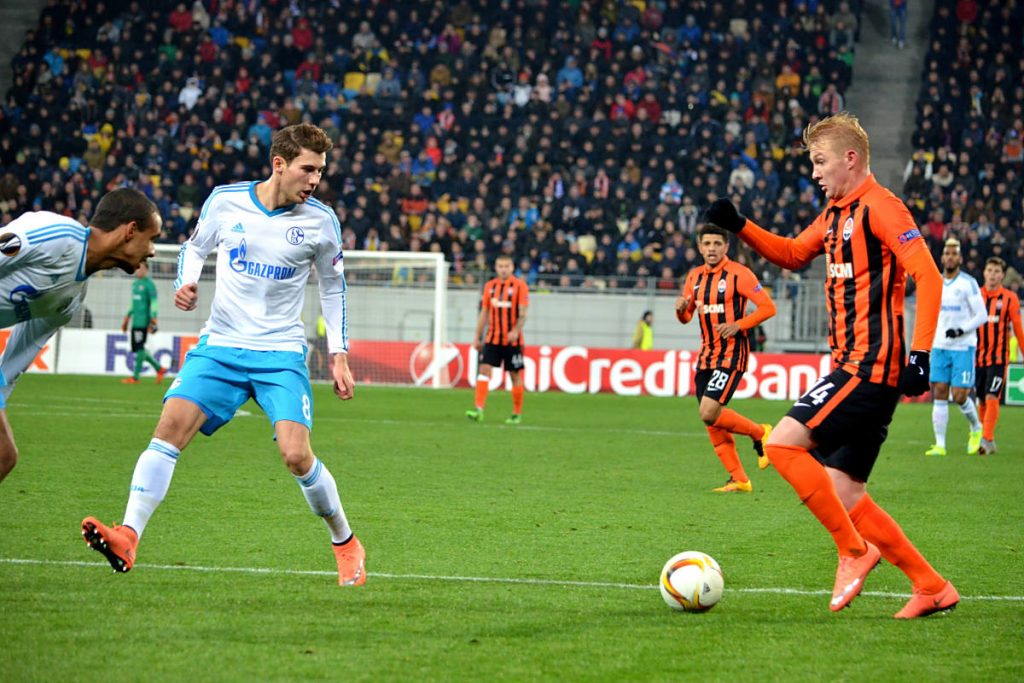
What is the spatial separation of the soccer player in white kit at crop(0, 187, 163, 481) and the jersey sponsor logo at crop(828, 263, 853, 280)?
3.01 metres

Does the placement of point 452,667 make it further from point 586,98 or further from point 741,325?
point 586,98

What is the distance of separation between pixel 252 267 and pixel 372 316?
2029cm

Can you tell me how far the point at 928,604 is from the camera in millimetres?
5934

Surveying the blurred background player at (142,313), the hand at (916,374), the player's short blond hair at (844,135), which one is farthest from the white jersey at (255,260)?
the blurred background player at (142,313)

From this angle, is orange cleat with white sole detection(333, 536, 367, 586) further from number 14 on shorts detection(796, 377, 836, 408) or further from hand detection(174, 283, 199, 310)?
number 14 on shorts detection(796, 377, 836, 408)

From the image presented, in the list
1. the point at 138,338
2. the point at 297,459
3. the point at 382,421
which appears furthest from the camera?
the point at 138,338

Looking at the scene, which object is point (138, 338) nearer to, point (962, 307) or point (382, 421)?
point (382, 421)

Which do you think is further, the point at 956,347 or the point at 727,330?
the point at 956,347

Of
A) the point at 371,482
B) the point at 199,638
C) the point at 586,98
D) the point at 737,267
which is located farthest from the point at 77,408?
the point at 586,98

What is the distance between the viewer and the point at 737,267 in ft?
38.9

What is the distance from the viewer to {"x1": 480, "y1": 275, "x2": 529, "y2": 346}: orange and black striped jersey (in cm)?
1930

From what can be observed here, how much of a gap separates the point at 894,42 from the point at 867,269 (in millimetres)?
31343

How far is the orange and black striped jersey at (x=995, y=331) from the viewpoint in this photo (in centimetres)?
1622

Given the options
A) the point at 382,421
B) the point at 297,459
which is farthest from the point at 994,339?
the point at 297,459
